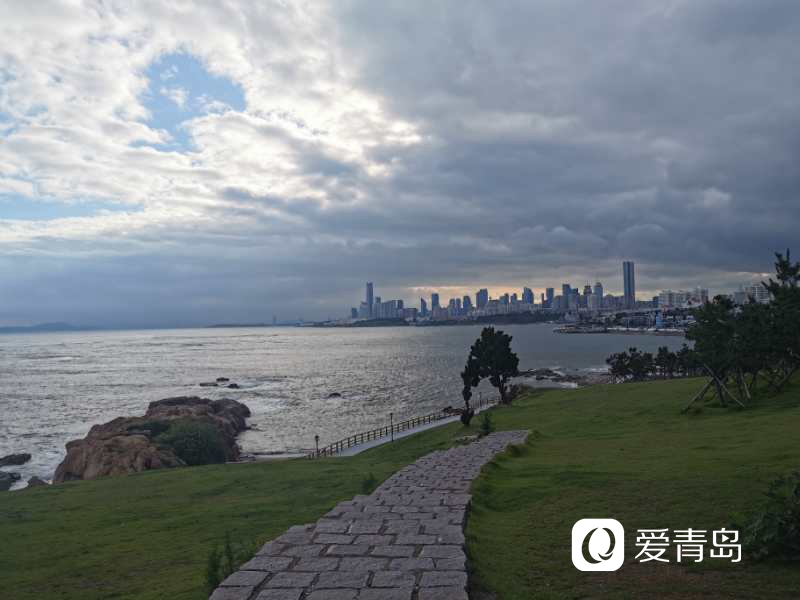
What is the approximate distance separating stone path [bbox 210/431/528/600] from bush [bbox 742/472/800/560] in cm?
340

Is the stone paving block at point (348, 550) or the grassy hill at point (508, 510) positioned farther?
the stone paving block at point (348, 550)

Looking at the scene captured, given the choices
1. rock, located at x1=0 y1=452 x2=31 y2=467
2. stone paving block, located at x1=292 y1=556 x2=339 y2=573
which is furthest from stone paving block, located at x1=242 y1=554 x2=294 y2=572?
rock, located at x1=0 y1=452 x2=31 y2=467

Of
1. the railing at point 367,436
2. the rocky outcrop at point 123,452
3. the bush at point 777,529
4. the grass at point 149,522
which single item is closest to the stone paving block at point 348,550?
the grass at point 149,522

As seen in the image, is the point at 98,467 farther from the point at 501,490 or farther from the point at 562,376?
the point at 562,376

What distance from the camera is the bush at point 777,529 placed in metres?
6.58

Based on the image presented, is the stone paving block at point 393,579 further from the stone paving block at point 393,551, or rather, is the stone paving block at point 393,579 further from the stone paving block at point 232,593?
the stone paving block at point 232,593

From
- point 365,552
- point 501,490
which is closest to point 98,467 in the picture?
point 501,490

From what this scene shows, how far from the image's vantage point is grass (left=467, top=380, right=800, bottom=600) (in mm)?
6285

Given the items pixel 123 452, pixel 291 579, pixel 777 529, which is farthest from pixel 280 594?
pixel 123 452

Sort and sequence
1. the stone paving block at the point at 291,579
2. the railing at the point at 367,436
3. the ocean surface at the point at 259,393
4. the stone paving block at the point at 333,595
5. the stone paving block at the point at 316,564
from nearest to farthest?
1. the stone paving block at the point at 333,595
2. the stone paving block at the point at 291,579
3. the stone paving block at the point at 316,564
4. the railing at the point at 367,436
5. the ocean surface at the point at 259,393

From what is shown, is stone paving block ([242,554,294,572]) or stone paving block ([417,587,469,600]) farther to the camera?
stone paving block ([242,554,294,572])

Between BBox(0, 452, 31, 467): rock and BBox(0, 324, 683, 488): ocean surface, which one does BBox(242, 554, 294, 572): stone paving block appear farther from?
BBox(0, 452, 31, 467): rock

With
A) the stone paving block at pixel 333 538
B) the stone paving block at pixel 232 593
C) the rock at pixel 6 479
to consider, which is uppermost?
the stone paving block at pixel 232 593

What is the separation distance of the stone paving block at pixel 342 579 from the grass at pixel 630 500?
125 centimetres
